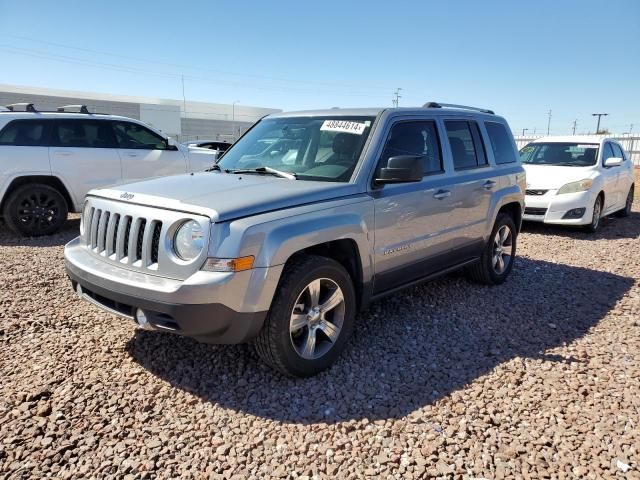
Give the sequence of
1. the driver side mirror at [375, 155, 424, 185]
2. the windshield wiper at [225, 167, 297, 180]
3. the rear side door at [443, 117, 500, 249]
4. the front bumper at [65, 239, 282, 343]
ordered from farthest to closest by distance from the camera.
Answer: the rear side door at [443, 117, 500, 249]
the windshield wiper at [225, 167, 297, 180]
the driver side mirror at [375, 155, 424, 185]
the front bumper at [65, 239, 282, 343]

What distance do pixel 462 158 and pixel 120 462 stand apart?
3918 mm

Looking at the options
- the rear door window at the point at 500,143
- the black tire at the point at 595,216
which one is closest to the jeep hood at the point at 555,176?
the black tire at the point at 595,216

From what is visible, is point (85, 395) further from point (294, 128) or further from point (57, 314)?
point (294, 128)

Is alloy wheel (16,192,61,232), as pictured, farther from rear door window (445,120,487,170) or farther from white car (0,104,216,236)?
rear door window (445,120,487,170)

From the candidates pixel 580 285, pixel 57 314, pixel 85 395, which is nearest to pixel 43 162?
pixel 57 314

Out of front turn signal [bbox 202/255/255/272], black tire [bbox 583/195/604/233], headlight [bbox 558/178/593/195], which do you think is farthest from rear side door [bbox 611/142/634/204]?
front turn signal [bbox 202/255/255/272]

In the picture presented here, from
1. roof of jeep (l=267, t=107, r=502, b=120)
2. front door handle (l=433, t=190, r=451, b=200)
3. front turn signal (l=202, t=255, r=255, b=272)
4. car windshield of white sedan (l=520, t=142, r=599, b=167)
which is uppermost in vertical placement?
roof of jeep (l=267, t=107, r=502, b=120)

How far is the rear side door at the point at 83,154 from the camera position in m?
7.78

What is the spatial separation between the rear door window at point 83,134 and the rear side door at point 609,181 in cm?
895

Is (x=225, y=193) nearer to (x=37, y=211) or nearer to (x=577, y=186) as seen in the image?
(x=37, y=211)

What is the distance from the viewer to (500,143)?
5.71m

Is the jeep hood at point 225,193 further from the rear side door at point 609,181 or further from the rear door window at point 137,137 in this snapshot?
the rear side door at point 609,181

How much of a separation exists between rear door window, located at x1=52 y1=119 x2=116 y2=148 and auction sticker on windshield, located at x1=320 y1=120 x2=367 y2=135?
5.51 meters

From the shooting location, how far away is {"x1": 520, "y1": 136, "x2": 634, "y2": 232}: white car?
8617 millimetres
